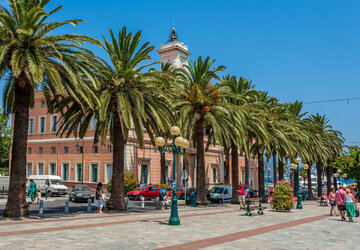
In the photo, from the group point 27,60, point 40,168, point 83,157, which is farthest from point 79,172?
point 27,60

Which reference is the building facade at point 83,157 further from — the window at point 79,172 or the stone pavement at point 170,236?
the stone pavement at point 170,236

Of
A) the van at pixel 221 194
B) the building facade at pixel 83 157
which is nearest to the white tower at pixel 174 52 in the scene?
the building facade at pixel 83 157

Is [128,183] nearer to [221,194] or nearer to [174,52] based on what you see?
[221,194]

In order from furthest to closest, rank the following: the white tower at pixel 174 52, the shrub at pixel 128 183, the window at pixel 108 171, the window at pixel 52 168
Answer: the white tower at pixel 174 52 → the window at pixel 52 168 → the window at pixel 108 171 → the shrub at pixel 128 183

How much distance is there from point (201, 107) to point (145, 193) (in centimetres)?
1345

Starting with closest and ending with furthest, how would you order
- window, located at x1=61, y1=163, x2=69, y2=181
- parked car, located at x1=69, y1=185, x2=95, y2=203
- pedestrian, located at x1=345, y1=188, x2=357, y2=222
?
pedestrian, located at x1=345, y1=188, x2=357, y2=222
parked car, located at x1=69, y1=185, x2=95, y2=203
window, located at x1=61, y1=163, x2=69, y2=181

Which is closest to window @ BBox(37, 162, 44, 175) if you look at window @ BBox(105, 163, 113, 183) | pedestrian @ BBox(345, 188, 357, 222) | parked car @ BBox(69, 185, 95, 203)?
window @ BBox(105, 163, 113, 183)

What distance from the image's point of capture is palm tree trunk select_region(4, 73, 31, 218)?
16.5 metres

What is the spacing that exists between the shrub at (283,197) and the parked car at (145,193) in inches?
563

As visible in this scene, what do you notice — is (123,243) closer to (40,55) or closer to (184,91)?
(40,55)

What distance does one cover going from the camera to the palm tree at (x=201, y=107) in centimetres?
2486

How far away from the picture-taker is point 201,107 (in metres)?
26.1

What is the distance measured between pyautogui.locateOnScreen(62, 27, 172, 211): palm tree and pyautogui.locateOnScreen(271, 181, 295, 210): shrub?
896cm

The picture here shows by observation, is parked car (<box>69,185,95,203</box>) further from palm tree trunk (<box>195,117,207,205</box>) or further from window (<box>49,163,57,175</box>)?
window (<box>49,163,57,175</box>)
